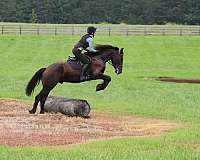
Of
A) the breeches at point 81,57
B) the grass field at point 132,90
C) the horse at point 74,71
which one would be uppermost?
the breeches at point 81,57

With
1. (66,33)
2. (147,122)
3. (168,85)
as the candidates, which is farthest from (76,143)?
(66,33)

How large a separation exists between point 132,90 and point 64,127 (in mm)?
15798

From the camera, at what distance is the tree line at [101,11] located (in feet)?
374

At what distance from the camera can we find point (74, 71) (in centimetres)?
1983

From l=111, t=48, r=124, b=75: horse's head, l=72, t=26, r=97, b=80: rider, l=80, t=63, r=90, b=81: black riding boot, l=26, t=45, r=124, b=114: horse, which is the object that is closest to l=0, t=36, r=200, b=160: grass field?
l=111, t=48, r=124, b=75: horse's head

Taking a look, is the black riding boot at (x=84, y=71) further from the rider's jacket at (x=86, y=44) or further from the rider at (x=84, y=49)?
the rider's jacket at (x=86, y=44)

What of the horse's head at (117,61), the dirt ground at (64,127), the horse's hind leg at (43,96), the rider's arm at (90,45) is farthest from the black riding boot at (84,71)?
the dirt ground at (64,127)

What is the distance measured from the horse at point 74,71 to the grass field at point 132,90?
3051 millimetres

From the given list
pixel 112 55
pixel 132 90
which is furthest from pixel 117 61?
pixel 132 90

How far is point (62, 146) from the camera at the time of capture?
13836 mm

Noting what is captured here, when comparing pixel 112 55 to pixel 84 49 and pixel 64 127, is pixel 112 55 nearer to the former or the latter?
pixel 84 49

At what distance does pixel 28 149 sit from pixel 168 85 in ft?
74.3

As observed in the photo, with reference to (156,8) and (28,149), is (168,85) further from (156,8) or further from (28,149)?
(156,8)

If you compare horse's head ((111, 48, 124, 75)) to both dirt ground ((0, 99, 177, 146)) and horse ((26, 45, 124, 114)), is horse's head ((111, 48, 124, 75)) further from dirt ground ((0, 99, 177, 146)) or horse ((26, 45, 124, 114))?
dirt ground ((0, 99, 177, 146))
